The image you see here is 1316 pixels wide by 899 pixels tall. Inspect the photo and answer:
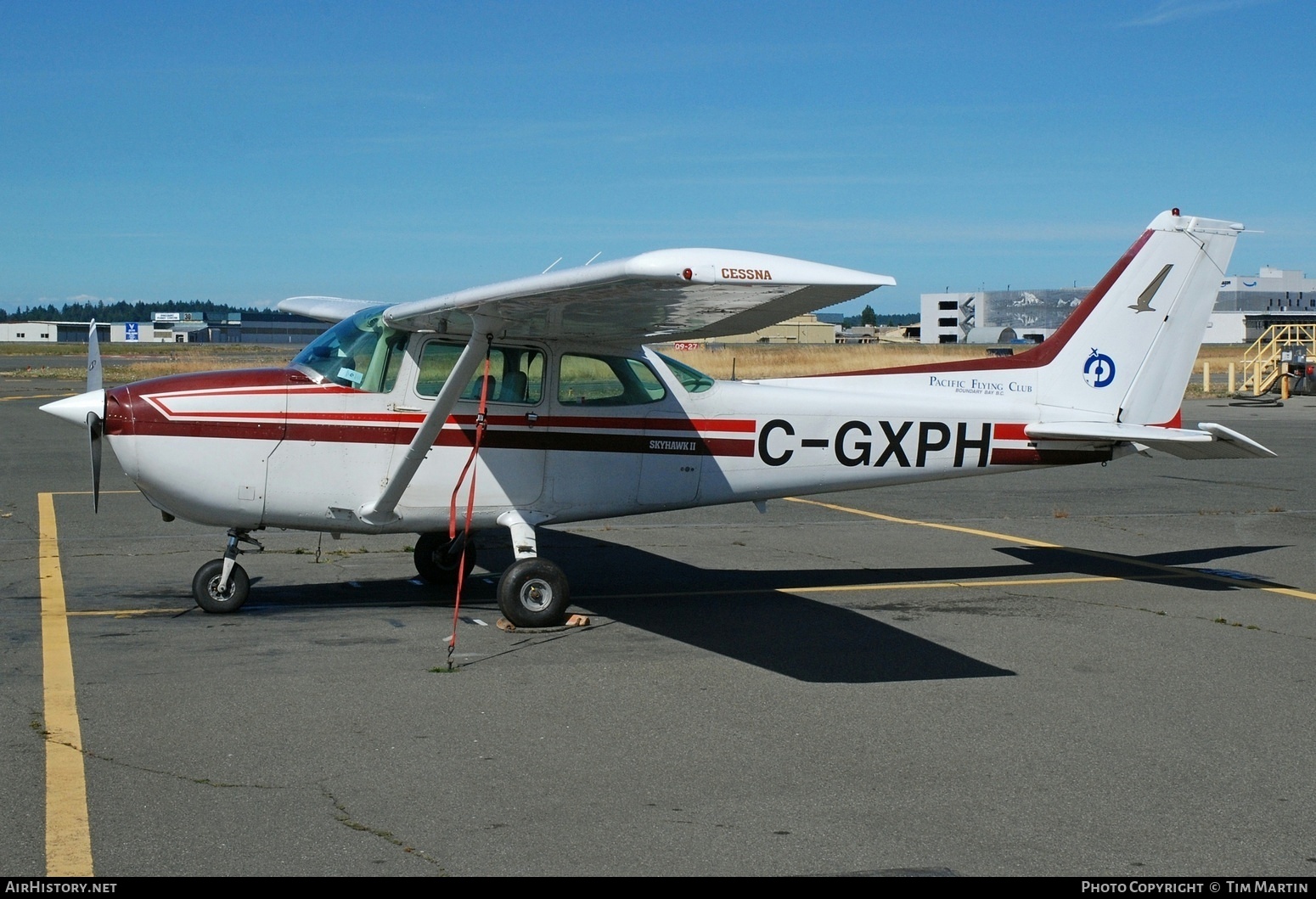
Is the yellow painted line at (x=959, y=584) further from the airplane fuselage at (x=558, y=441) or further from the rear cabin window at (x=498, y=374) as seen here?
the rear cabin window at (x=498, y=374)

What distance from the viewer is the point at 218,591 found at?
8.22 m

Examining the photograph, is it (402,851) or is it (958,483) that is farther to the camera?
(958,483)

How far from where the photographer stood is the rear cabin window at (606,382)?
869 centimetres

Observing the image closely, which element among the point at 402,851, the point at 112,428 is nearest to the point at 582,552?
the point at 112,428

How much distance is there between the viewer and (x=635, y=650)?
7371 mm

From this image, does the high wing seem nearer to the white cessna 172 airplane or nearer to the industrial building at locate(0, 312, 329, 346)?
the white cessna 172 airplane

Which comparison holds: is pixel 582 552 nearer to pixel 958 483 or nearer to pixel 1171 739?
pixel 1171 739

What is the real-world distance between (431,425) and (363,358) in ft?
2.73

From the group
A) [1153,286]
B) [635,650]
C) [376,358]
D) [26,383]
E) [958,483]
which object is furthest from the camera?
Result: [26,383]

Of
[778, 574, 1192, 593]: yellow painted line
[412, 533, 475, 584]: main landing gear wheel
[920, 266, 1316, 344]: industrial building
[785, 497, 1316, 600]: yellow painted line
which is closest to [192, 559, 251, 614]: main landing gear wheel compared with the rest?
[412, 533, 475, 584]: main landing gear wheel

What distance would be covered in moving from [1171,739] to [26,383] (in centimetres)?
4656

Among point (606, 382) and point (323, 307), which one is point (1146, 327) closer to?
point (606, 382)
